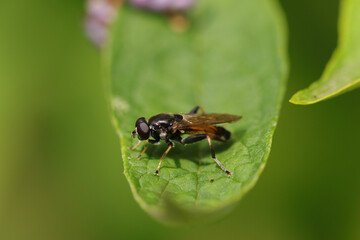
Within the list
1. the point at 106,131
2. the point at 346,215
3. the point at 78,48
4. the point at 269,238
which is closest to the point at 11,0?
the point at 78,48

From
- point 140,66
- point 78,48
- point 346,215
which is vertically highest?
point 78,48

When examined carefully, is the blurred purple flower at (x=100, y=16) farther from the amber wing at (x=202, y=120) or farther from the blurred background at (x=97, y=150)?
the amber wing at (x=202, y=120)

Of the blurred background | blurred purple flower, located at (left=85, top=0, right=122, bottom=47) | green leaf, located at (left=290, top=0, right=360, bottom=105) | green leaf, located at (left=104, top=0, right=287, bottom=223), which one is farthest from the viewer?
the blurred background

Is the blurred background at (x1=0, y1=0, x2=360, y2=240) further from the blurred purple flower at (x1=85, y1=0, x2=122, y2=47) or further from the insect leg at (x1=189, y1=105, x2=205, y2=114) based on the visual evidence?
the insect leg at (x1=189, y1=105, x2=205, y2=114)

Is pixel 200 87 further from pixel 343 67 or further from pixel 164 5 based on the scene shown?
pixel 343 67

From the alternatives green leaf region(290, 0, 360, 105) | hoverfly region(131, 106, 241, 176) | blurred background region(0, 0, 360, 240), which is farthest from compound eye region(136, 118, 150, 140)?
blurred background region(0, 0, 360, 240)

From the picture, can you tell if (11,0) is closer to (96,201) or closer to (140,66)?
→ (140,66)

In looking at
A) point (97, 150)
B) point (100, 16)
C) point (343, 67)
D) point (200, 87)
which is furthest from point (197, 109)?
point (97, 150)
